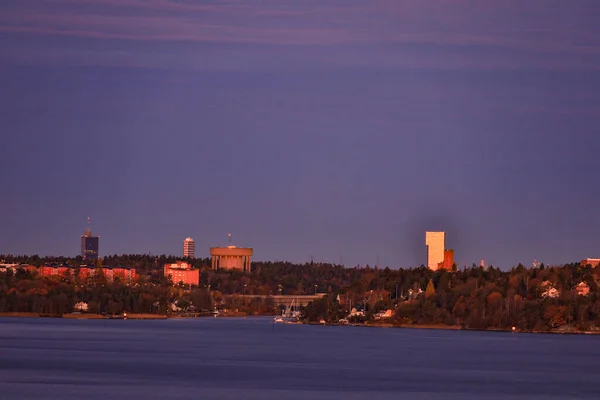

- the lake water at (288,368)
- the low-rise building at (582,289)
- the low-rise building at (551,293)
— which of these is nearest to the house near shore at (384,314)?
the low-rise building at (551,293)

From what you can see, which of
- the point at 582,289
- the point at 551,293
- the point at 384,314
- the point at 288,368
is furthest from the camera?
the point at 384,314

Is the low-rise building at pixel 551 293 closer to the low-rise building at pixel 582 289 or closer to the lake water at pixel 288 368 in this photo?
the low-rise building at pixel 582 289

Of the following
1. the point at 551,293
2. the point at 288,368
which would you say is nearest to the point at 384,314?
the point at 551,293

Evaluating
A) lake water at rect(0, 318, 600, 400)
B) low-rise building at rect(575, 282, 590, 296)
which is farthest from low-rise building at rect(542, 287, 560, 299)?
lake water at rect(0, 318, 600, 400)

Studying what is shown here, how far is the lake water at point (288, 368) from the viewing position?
7494 centimetres

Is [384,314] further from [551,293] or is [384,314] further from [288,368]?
[288,368]

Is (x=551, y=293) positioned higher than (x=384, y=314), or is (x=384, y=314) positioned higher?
(x=551, y=293)

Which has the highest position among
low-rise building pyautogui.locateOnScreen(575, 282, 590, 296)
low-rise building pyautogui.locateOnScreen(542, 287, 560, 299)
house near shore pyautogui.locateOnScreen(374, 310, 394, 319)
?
low-rise building pyautogui.locateOnScreen(575, 282, 590, 296)

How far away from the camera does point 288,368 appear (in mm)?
92875

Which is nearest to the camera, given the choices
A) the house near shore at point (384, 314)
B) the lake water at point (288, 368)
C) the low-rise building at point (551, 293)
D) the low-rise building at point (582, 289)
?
the lake water at point (288, 368)

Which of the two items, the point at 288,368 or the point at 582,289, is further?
the point at 582,289

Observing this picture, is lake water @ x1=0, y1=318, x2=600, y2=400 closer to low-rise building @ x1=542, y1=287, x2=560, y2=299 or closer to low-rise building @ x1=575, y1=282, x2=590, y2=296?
low-rise building @ x1=542, y1=287, x2=560, y2=299

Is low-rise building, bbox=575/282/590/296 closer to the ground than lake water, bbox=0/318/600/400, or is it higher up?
higher up

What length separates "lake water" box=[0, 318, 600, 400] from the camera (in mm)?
74938
